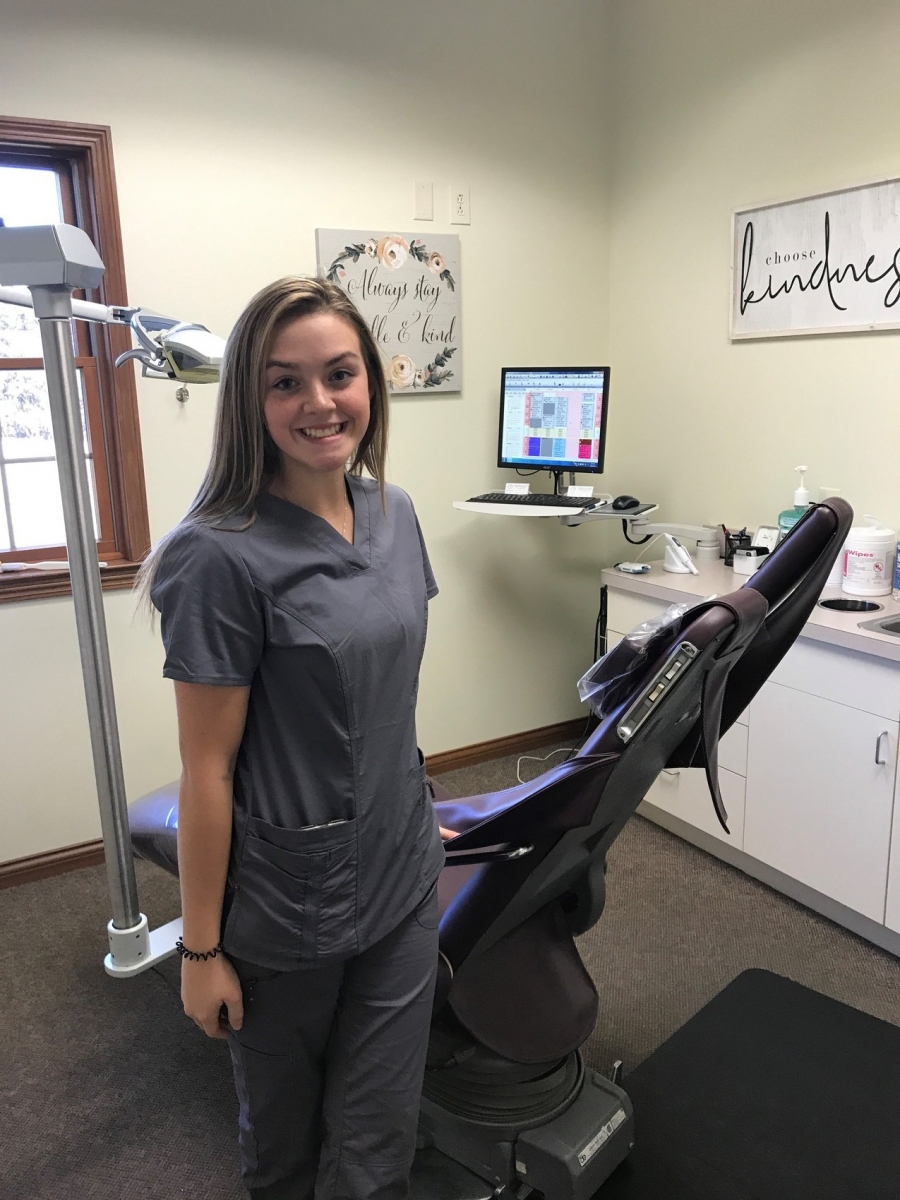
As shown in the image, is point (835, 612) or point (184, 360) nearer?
point (184, 360)

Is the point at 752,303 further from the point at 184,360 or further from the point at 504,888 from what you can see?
the point at 504,888

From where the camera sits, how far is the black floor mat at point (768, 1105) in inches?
62.5

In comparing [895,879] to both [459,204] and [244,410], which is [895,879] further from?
[459,204]

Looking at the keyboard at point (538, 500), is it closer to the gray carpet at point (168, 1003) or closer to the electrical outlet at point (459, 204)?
the electrical outlet at point (459, 204)

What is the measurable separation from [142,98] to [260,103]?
0.34 metres

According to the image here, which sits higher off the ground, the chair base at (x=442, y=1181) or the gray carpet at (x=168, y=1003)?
the chair base at (x=442, y=1181)

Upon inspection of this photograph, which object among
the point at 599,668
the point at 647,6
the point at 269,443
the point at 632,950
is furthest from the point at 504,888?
the point at 647,6

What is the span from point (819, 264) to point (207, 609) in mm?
2286

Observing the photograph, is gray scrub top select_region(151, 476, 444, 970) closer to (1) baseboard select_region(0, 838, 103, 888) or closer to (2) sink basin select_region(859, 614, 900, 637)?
(2) sink basin select_region(859, 614, 900, 637)

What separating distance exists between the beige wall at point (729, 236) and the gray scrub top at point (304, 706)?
6.33 ft

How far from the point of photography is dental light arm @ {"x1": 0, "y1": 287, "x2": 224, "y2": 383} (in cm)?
171

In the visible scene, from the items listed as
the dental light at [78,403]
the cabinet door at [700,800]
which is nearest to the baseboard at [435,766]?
the cabinet door at [700,800]

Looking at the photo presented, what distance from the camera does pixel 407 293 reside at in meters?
2.96

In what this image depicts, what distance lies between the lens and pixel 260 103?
8.63 ft
